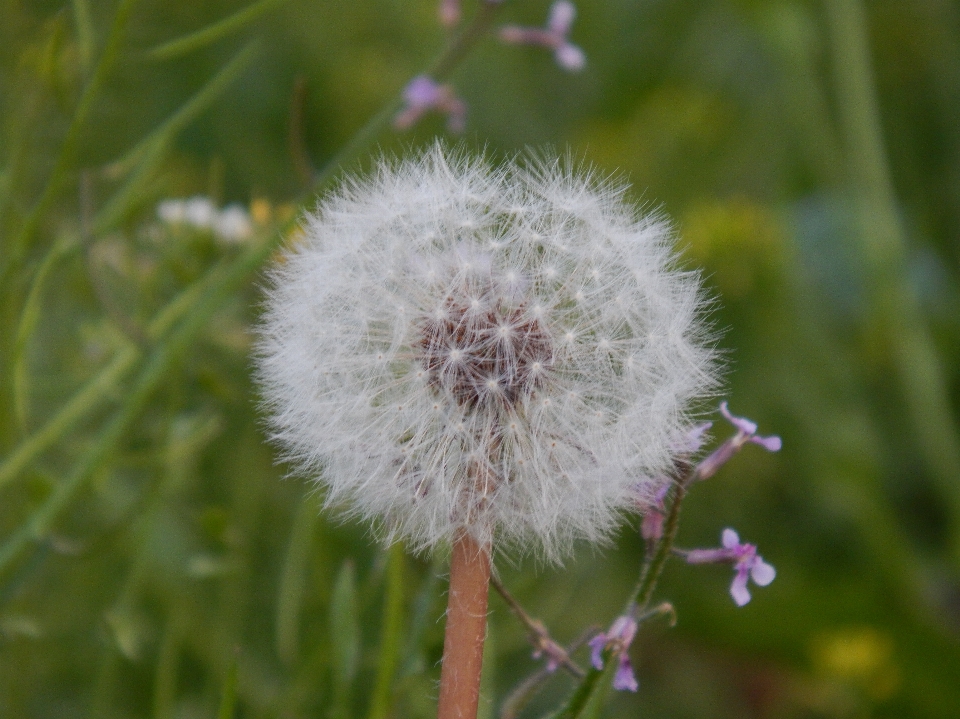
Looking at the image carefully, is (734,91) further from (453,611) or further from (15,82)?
(453,611)

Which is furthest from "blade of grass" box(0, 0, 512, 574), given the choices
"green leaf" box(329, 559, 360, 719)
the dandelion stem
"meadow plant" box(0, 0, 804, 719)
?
the dandelion stem

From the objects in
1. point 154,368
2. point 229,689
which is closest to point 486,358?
point 229,689

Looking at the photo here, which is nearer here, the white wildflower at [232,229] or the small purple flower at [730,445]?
the small purple flower at [730,445]

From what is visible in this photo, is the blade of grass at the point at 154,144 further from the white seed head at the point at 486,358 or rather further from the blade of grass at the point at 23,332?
the white seed head at the point at 486,358

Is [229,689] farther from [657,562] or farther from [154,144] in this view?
[154,144]

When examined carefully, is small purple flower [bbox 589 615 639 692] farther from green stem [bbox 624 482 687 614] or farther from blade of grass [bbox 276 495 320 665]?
blade of grass [bbox 276 495 320 665]

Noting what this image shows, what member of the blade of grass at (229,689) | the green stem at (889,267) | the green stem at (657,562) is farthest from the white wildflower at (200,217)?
the green stem at (889,267)

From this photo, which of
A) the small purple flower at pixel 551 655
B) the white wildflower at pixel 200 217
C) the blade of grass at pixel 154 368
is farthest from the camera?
the white wildflower at pixel 200 217
